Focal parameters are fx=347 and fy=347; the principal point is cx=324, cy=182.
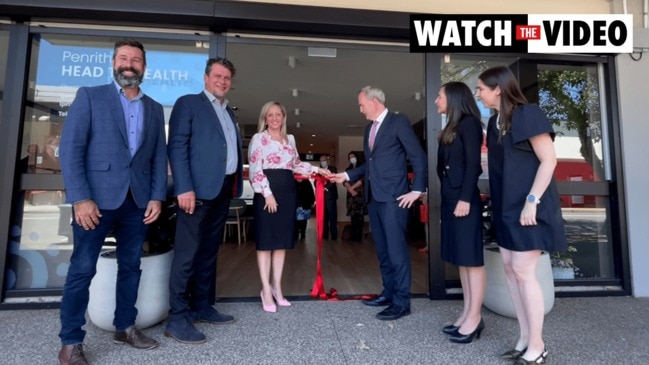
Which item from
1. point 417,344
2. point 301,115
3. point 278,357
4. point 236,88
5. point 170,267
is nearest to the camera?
point 278,357

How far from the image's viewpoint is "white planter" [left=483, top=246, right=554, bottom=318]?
93.8 inches

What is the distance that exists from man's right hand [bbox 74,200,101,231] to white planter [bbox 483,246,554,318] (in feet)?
8.17

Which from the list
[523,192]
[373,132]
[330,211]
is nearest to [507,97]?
[523,192]

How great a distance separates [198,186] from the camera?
82.5 inches

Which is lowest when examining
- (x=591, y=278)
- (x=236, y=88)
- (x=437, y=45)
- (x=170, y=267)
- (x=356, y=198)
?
(x=591, y=278)

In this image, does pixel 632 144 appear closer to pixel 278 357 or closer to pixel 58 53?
pixel 278 357

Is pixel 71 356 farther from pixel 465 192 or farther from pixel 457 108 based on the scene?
pixel 457 108

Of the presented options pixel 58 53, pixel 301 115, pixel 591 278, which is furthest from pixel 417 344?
pixel 301 115

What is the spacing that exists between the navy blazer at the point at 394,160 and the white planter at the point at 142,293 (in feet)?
5.00

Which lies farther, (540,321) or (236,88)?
(236,88)

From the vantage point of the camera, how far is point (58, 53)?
2.90 metres

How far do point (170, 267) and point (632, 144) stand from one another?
3.97m

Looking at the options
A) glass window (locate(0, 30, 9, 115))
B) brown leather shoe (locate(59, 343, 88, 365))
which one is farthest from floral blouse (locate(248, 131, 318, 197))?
glass window (locate(0, 30, 9, 115))

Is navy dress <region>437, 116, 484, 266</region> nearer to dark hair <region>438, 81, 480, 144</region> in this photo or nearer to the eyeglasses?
dark hair <region>438, 81, 480, 144</region>
